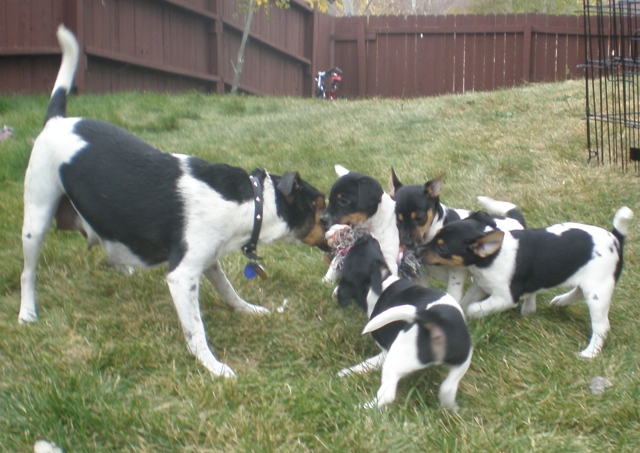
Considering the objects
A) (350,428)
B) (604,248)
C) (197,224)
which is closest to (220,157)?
(197,224)

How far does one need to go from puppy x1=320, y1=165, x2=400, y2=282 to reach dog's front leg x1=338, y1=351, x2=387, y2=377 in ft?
3.07

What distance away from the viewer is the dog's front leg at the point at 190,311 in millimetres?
3549

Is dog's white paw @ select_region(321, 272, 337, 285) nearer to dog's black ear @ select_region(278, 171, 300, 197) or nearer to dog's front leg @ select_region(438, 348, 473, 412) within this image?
dog's black ear @ select_region(278, 171, 300, 197)

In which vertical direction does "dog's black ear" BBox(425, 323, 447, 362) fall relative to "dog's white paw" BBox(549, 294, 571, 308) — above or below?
below

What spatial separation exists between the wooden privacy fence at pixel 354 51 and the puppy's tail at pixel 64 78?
23.3ft

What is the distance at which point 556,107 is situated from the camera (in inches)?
363

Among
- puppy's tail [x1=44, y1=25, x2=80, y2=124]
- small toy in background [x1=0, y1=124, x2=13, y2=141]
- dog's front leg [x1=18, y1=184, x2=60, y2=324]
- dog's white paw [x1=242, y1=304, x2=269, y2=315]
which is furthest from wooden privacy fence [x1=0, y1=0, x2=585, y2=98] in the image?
dog's white paw [x1=242, y1=304, x2=269, y2=315]

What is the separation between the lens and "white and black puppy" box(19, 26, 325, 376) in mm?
3605

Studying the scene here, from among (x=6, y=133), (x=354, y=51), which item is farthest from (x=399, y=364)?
(x=354, y=51)

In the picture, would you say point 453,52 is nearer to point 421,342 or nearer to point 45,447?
point 421,342

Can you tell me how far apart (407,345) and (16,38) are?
315 inches

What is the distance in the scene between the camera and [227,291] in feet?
13.8

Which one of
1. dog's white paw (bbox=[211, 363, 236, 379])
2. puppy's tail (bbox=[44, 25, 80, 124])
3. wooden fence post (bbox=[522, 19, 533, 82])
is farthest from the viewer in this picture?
wooden fence post (bbox=[522, 19, 533, 82])

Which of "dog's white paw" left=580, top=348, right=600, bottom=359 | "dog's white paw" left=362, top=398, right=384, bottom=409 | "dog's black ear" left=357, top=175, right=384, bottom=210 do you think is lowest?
"dog's white paw" left=362, top=398, right=384, bottom=409
